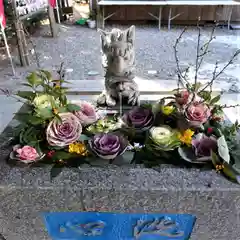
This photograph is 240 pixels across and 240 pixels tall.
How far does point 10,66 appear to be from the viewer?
402 centimetres

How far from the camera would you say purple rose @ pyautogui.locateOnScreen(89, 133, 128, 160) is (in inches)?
40.6

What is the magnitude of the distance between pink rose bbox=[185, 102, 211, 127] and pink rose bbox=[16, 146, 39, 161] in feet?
2.11

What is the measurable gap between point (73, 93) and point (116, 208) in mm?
1684

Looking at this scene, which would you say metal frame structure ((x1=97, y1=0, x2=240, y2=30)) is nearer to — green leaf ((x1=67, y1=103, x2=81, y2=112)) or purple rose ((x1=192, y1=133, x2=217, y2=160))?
green leaf ((x1=67, y1=103, x2=81, y2=112))

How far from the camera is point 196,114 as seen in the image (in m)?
1.09

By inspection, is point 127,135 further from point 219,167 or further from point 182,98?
point 219,167

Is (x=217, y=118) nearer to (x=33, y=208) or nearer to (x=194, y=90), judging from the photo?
(x=194, y=90)

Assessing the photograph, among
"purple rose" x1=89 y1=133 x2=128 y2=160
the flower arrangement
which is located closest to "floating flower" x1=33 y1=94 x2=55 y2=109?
the flower arrangement

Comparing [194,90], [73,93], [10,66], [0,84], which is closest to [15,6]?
[10,66]

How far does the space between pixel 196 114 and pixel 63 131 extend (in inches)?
21.8

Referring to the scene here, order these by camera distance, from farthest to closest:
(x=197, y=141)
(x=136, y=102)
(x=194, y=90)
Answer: (x=136, y=102) → (x=194, y=90) → (x=197, y=141)

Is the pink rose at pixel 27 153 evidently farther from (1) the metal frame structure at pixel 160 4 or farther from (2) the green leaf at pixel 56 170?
(1) the metal frame structure at pixel 160 4

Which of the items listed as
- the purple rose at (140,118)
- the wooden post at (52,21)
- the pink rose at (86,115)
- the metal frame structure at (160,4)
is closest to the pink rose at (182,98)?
the purple rose at (140,118)

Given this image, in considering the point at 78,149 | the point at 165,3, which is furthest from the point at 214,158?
the point at 165,3
